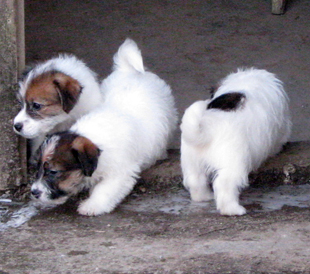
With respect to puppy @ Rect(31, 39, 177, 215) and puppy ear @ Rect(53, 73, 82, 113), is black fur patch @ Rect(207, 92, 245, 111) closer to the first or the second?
puppy @ Rect(31, 39, 177, 215)

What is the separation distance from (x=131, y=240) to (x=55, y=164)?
0.84 metres

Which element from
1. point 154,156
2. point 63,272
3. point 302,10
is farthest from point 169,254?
point 302,10

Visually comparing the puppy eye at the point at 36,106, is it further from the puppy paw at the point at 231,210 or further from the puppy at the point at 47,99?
the puppy paw at the point at 231,210

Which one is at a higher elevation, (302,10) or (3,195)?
(302,10)

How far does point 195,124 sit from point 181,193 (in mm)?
1062

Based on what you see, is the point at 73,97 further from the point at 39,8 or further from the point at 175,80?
the point at 39,8

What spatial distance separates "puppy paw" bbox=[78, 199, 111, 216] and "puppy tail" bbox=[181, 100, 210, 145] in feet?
2.89

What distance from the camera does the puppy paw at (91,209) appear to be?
5.37m

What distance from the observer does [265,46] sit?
362 inches

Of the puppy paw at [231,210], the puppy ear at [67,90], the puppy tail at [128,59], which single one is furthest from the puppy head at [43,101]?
the puppy paw at [231,210]

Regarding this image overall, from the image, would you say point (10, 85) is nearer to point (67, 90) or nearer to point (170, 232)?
point (67, 90)

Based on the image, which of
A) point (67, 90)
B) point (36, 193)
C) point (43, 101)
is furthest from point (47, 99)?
point (36, 193)

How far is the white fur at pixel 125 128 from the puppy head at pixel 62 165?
0.70 ft

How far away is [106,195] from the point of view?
5.44 metres
